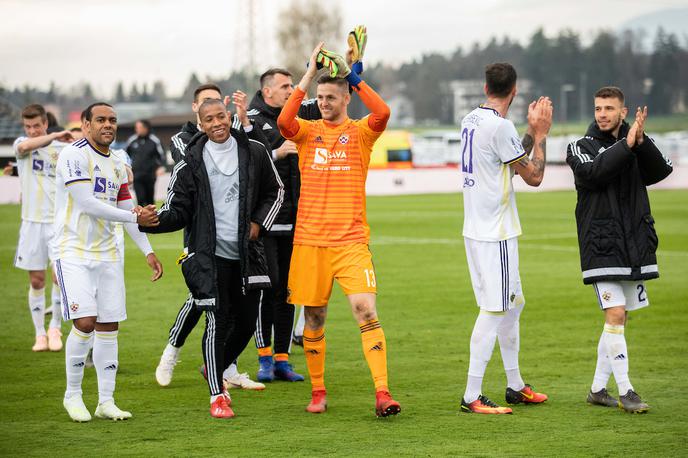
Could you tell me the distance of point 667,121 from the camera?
100750mm

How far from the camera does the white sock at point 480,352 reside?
7.47 metres

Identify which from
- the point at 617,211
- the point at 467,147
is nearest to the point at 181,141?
the point at 467,147

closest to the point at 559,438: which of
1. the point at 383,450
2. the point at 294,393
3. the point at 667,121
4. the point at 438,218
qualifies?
the point at 383,450

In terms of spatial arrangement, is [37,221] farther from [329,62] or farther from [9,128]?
[9,128]

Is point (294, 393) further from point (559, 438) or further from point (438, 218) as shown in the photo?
point (438, 218)

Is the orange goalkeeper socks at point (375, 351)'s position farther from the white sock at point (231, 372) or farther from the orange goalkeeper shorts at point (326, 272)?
the white sock at point (231, 372)

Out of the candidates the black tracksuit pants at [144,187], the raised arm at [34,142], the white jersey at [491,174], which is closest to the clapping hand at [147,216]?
the white jersey at [491,174]

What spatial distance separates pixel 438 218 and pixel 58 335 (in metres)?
18.0

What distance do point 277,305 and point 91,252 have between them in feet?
7.12

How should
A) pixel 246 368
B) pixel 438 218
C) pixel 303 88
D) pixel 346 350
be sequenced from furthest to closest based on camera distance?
pixel 438 218, pixel 346 350, pixel 246 368, pixel 303 88

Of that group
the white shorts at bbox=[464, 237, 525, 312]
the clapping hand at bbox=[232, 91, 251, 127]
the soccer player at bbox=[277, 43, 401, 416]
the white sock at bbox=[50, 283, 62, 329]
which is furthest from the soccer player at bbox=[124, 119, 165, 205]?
the white shorts at bbox=[464, 237, 525, 312]

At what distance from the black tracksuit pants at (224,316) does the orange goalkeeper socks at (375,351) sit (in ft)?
2.93

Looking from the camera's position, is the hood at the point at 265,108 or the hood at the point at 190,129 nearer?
the hood at the point at 190,129

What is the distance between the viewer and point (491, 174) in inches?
289
